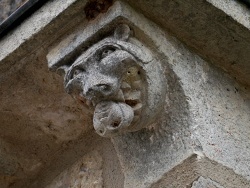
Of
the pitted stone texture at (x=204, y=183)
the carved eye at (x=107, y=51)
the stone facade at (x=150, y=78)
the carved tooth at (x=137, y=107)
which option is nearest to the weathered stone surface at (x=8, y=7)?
the stone facade at (x=150, y=78)

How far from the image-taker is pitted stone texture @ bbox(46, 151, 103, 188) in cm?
201

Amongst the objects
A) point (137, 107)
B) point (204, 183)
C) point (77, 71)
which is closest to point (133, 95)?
point (137, 107)

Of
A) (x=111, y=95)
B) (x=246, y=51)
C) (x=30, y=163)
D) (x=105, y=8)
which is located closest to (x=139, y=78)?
(x=111, y=95)

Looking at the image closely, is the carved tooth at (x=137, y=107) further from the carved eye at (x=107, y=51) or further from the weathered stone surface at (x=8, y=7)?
the weathered stone surface at (x=8, y=7)

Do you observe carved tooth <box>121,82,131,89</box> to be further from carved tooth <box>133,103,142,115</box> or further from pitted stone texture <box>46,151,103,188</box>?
pitted stone texture <box>46,151,103,188</box>

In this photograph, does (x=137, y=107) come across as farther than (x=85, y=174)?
No

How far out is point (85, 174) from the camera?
205cm

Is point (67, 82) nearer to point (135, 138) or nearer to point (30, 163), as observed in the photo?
point (135, 138)

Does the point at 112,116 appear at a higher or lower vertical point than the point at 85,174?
lower

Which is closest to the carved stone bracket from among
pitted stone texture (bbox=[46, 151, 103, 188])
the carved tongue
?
the carved tongue

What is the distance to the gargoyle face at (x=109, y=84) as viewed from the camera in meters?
1.63

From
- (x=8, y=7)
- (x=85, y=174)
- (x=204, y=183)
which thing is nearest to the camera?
(x=204, y=183)

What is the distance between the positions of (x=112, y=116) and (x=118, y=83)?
0.27 feet

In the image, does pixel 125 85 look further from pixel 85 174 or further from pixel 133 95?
pixel 85 174
